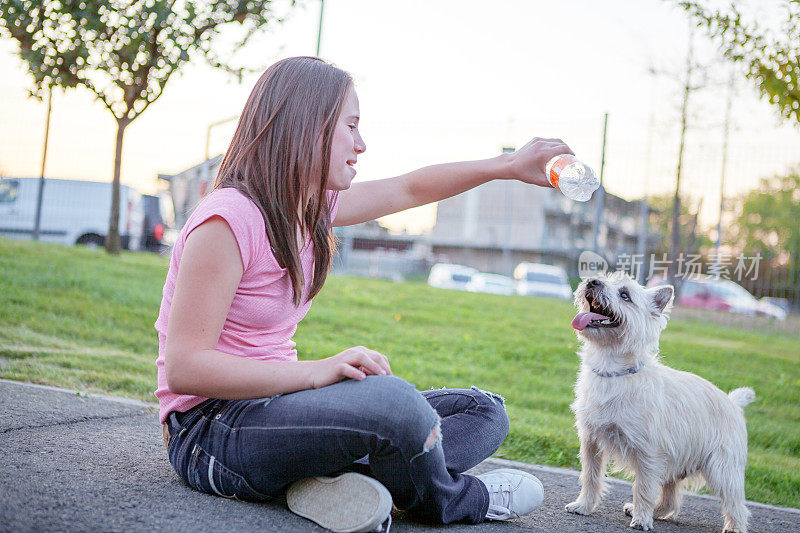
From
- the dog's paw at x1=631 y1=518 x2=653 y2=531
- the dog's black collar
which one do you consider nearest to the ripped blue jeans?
the dog's paw at x1=631 y1=518 x2=653 y2=531

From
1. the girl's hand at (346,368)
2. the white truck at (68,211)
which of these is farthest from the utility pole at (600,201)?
the girl's hand at (346,368)

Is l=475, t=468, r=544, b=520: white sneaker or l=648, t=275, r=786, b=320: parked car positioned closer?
l=475, t=468, r=544, b=520: white sneaker

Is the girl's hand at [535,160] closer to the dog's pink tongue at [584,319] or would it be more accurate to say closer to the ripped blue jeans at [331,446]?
the dog's pink tongue at [584,319]

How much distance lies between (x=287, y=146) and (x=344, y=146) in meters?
0.20

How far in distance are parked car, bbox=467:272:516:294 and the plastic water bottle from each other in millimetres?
13858

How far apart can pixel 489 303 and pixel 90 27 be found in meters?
6.29

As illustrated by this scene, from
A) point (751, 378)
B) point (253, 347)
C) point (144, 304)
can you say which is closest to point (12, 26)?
point (144, 304)

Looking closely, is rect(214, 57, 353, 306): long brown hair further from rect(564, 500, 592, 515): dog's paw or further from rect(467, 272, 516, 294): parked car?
rect(467, 272, 516, 294): parked car

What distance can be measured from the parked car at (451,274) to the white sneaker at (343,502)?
17296 millimetres

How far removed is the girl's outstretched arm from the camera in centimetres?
296

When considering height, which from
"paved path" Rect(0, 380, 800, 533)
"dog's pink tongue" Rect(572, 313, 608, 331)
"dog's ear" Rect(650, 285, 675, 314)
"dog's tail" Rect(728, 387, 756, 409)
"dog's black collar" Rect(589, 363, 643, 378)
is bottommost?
"paved path" Rect(0, 380, 800, 533)

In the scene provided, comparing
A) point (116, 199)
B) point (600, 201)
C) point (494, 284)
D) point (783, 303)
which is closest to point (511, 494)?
point (600, 201)

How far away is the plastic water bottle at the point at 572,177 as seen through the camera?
8.67 feet

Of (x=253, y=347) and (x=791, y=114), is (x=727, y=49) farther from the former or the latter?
(x=253, y=347)
